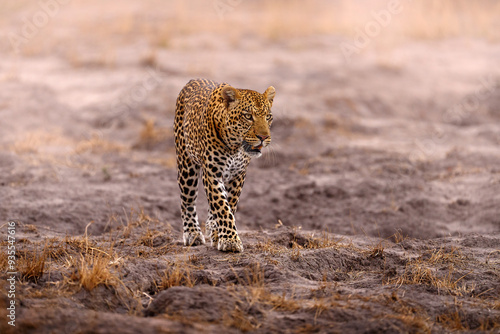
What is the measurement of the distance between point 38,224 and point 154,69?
8562 mm

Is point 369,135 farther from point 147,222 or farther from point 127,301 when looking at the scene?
point 127,301

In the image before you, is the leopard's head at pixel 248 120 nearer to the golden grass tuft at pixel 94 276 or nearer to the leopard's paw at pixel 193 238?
the leopard's paw at pixel 193 238

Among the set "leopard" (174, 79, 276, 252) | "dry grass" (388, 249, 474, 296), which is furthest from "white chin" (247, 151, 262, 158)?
"dry grass" (388, 249, 474, 296)

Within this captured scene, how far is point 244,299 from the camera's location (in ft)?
16.6

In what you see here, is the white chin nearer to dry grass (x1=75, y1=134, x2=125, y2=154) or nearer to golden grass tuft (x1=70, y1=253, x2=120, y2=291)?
golden grass tuft (x1=70, y1=253, x2=120, y2=291)

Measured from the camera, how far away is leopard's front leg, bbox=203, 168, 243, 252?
21.7ft

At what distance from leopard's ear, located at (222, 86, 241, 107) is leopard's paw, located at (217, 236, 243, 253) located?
1300 mm
